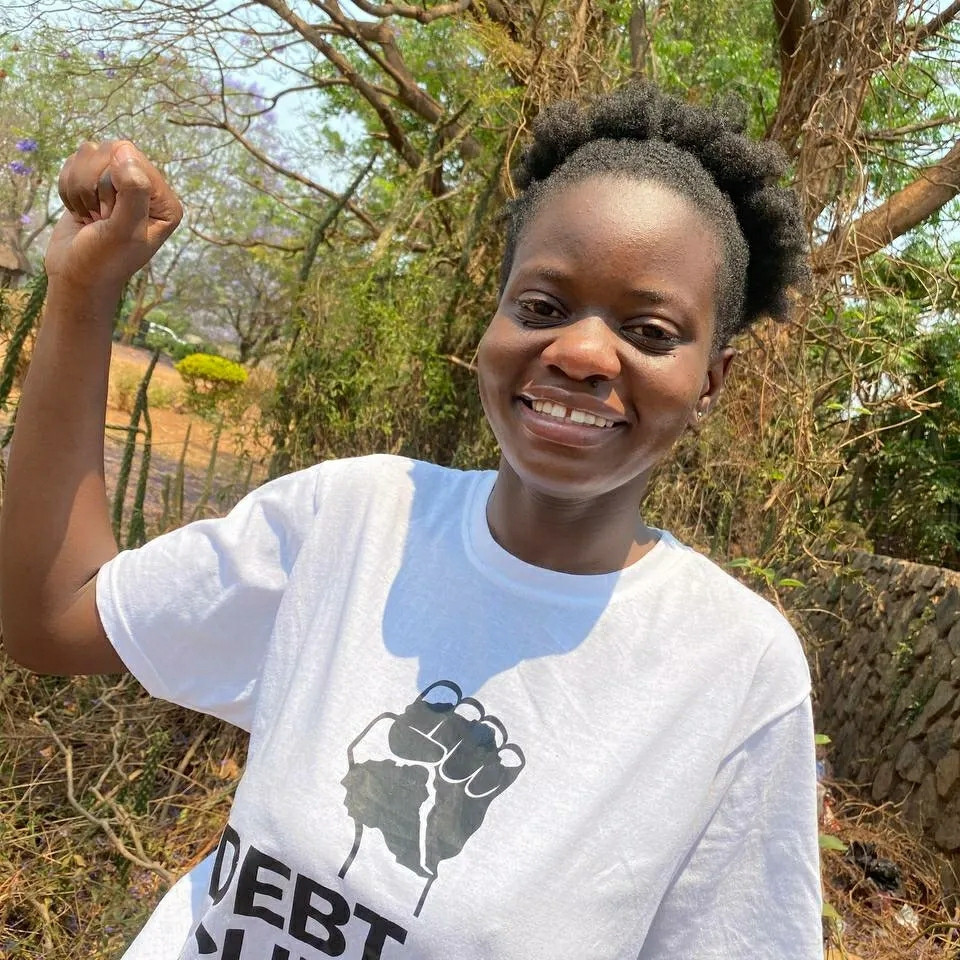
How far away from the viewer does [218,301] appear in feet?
85.7

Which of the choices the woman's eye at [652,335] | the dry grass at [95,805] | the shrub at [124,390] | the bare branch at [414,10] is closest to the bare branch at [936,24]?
the bare branch at [414,10]

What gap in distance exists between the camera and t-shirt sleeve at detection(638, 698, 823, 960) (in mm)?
846

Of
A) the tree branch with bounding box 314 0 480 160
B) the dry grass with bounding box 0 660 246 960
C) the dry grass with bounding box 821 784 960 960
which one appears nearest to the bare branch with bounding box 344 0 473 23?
the tree branch with bounding box 314 0 480 160

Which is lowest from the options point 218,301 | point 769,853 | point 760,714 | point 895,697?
point 218,301

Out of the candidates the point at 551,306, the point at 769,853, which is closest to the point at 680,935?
the point at 769,853

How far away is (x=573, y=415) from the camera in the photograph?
Result: 0.89 metres

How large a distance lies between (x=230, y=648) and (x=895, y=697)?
426 centimetres

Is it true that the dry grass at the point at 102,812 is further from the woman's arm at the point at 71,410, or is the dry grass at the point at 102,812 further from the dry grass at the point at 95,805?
the woman's arm at the point at 71,410

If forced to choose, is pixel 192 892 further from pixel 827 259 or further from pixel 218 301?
pixel 218 301

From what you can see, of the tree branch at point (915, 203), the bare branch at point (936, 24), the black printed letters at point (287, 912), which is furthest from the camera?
the tree branch at point (915, 203)

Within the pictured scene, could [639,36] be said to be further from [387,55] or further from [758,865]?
[758,865]

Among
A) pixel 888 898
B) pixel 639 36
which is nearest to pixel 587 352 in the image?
pixel 639 36

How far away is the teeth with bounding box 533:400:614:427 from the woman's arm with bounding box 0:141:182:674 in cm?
44

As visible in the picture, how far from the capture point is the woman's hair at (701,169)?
0.95 metres
